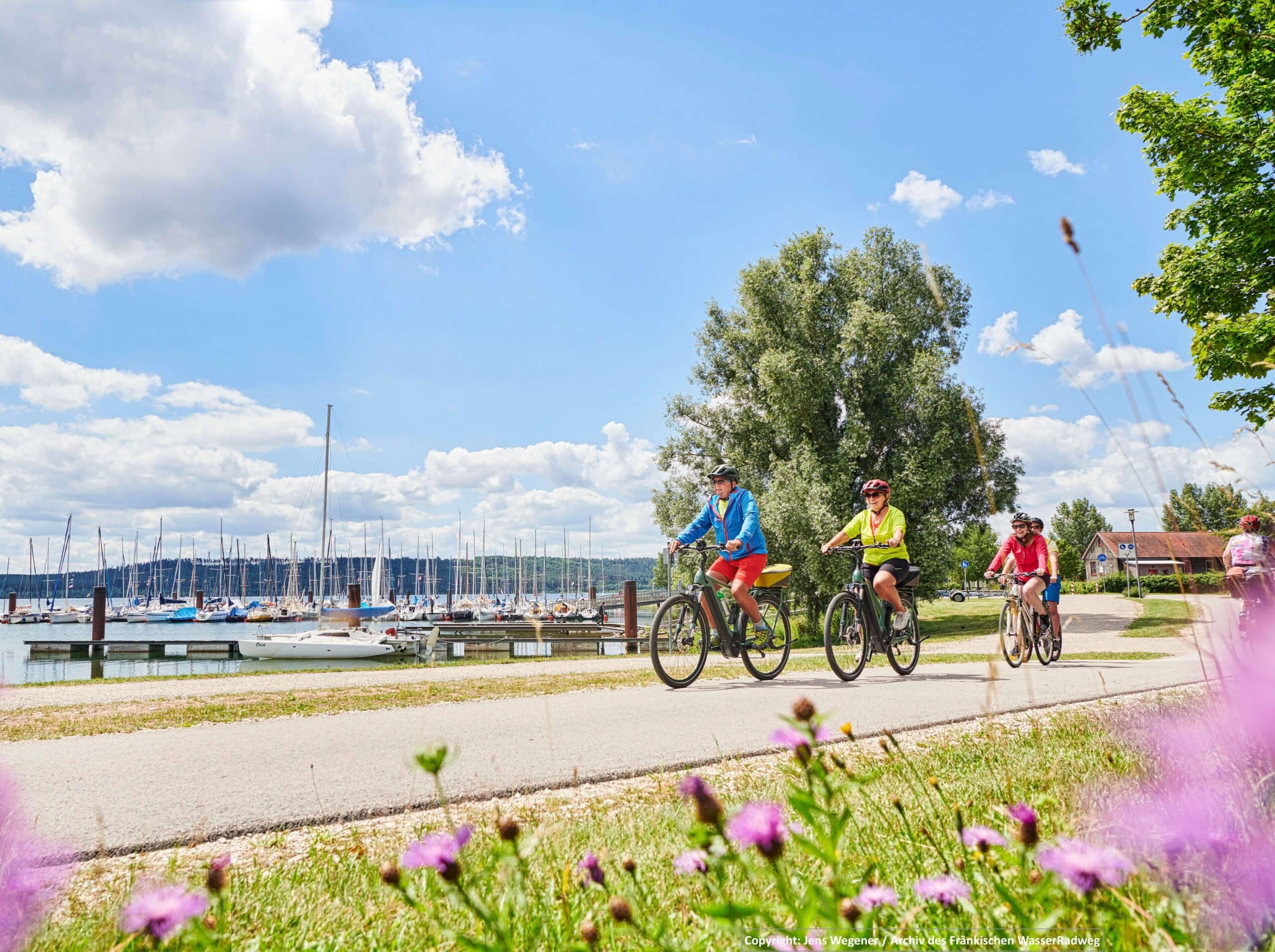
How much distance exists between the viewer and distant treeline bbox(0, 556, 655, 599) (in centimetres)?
8581

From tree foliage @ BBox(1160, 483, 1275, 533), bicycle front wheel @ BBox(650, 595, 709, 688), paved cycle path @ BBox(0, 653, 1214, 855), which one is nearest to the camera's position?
tree foliage @ BBox(1160, 483, 1275, 533)

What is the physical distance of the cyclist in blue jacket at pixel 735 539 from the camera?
831cm

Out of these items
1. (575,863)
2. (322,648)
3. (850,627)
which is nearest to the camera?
(575,863)

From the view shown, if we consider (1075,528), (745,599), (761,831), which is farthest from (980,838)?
(1075,528)

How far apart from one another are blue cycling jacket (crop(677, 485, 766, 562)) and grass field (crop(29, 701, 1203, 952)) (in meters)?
4.24

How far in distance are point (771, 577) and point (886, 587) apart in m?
1.19

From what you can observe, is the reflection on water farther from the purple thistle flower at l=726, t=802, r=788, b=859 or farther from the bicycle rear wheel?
the purple thistle flower at l=726, t=802, r=788, b=859

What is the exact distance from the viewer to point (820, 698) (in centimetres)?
680

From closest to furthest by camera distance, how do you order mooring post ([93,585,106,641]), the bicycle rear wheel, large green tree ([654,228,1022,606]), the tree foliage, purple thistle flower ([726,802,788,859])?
purple thistle flower ([726,802,788,859]) < the tree foliage < the bicycle rear wheel < large green tree ([654,228,1022,606]) < mooring post ([93,585,106,641])

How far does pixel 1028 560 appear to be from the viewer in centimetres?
1020

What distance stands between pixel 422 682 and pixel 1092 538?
271ft

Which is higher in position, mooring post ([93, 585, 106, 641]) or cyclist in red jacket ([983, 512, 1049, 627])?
cyclist in red jacket ([983, 512, 1049, 627])

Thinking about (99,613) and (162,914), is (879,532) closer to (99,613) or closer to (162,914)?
(162,914)

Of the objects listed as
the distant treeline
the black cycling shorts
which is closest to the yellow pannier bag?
the black cycling shorts
